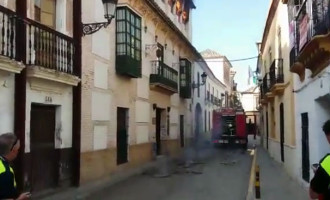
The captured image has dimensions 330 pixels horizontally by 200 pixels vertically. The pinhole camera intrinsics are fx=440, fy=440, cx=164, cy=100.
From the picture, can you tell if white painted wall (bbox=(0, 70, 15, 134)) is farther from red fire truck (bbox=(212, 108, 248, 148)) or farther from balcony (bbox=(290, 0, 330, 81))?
red fire truck (bbox=(212, 108, 248, 148))

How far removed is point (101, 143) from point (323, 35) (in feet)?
26.0

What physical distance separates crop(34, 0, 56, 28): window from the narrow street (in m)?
4.36

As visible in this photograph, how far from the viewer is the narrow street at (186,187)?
10.6 metres

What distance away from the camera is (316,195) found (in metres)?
3.75

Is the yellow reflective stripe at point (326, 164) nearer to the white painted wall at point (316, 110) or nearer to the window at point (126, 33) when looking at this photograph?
the white painted wall at point (316, 110)

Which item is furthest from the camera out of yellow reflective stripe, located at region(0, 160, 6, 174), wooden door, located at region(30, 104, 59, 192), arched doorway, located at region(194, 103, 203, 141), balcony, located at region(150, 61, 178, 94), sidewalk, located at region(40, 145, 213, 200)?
arched doorway, located at region(194, 103, 203, 141)

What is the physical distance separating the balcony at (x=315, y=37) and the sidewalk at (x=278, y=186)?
2.96m

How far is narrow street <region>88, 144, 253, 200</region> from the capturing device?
10.6 m

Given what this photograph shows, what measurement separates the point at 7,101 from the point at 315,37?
5951 millimetres

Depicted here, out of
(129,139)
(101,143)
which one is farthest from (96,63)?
(129,139)

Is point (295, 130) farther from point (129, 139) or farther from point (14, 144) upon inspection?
point (14, 144)

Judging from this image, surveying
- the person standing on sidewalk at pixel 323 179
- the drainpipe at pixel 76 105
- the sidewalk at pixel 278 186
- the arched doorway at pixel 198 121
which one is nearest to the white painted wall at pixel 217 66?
the arched doorway at pixel 198 121

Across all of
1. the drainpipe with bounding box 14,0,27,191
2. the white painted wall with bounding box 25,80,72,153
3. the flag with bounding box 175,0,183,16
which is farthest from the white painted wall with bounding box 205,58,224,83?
the drainpipe with bounding box 14,0,27,191

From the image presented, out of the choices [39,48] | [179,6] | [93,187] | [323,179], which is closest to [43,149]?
[93,187]
